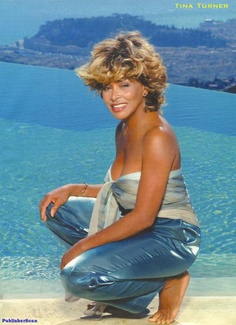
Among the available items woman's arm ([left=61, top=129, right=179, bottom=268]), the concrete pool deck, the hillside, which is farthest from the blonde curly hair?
the hillside

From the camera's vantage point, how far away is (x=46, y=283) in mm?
3740

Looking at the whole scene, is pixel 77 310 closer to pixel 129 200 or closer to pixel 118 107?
pixel 129 200

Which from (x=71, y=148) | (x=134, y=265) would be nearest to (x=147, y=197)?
(x=134, y=265)

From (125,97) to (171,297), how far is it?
72 cm

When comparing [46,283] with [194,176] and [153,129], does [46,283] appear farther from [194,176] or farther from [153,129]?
[194,176]

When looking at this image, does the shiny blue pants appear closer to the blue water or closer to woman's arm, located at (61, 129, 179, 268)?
woman's arm, located at (61, 129, 179, 268)

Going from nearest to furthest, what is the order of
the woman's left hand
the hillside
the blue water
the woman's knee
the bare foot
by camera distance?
the woman's knee, the woman's left hand, the bare foot, the blue water, the hillside

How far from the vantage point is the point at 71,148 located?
19.6 feet

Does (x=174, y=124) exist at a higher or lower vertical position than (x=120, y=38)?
lower

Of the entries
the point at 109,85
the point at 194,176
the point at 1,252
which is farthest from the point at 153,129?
the point at 194,176

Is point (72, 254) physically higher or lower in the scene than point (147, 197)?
lower

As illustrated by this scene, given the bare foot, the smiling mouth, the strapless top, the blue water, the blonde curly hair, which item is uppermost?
the blonde curly hair

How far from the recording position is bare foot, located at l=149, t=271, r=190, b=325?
9.23 ft

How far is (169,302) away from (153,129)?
63 cm
